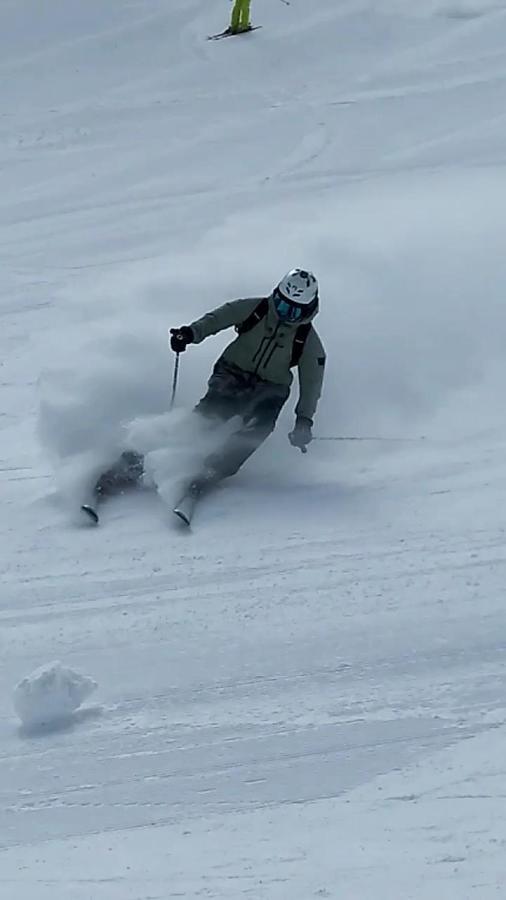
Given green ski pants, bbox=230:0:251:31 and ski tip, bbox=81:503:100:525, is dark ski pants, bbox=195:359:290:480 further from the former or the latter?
green ski pants, bbox=230:0:251:31

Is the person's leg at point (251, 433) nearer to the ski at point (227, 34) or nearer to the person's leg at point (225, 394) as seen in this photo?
the person's leg at point (225, 394)

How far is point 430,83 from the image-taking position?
508 inches

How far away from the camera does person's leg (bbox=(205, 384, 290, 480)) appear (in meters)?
6.23

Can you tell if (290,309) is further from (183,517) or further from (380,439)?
(183,517)

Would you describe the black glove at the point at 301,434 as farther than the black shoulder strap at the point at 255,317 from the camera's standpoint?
No

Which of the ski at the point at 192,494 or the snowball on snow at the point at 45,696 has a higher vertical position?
the snowball on snow at the point at 45,696

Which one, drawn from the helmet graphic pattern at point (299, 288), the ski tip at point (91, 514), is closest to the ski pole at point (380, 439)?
the helmet graphic pattern at point (299, 288)

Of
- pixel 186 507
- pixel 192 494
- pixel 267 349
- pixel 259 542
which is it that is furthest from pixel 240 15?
pixel 259 542

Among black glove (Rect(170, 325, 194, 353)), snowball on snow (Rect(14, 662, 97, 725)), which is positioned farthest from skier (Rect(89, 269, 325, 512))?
snowball on snow (Rect(14, 662, 97, 725))

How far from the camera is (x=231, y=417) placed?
6.50m

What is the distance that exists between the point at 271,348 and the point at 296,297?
353 millimetres

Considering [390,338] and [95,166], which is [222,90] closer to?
[95,166]

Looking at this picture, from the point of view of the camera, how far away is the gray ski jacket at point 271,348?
6449mm

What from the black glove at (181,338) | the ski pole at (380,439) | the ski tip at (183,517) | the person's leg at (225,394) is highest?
the black glove at (181,338)
